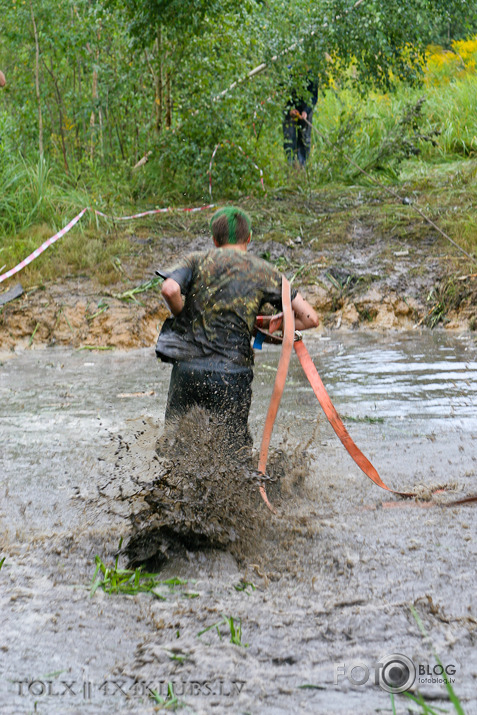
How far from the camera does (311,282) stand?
9.19m

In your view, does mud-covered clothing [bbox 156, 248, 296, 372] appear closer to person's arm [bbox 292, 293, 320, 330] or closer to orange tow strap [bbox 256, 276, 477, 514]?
person's arm [bbox 292, 293, 320, 330]

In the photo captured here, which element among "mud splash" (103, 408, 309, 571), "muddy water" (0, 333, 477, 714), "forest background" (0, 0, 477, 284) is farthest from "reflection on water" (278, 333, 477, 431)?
"forest background" (0, 0, 477, 284)

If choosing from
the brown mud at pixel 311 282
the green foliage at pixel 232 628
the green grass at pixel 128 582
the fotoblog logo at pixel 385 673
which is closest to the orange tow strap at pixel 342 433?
the green grass at pixel 128 582

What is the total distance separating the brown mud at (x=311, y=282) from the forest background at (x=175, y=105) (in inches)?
18.0

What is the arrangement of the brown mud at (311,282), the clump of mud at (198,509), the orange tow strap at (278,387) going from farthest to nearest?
the brown mud at (311,282)
the orange tow strap at (278,387)
the clump of mud at (198,509)

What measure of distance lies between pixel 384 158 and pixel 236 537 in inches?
410

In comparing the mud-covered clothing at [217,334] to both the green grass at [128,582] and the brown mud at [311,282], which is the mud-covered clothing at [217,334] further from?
the brown mud at [311,282]

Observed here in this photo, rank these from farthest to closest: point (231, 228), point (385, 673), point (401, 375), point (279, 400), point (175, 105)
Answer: point (175, 105), point (401, 375), point (231, 228), point (279, 400), point (385, 673)

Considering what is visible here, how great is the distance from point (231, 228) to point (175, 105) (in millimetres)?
7978

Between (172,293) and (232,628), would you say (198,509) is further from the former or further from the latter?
(172,293)

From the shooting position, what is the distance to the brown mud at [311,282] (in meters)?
8.45

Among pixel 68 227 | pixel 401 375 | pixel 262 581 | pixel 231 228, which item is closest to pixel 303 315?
pixel 231 228

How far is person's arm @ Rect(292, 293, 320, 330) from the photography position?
12.5 ft

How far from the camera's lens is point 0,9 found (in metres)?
10.9
